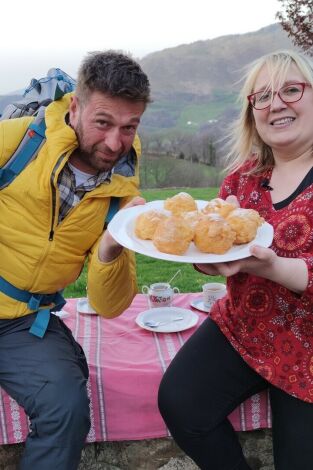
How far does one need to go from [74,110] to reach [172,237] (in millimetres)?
904

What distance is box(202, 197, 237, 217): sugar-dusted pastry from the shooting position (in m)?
2.20

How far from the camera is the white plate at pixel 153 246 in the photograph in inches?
72.6

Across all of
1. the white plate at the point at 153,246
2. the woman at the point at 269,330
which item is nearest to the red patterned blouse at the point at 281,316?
the woman at the point at 269,330

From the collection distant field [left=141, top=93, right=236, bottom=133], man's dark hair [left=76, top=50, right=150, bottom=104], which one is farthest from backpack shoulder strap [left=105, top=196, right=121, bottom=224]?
distant field [left=141, top=93, right=236, bottom=133]

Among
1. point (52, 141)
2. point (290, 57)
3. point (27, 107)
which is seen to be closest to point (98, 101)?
point (52, 141)

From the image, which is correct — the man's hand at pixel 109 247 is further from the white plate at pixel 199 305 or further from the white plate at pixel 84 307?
the white plate at pixel 199 305

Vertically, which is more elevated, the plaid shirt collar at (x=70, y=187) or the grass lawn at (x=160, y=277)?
the plaid shirt collar at (x=70, y=187)

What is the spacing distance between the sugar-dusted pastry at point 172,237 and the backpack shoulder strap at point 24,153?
30.6 inches

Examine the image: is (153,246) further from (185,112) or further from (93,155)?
(185,112)

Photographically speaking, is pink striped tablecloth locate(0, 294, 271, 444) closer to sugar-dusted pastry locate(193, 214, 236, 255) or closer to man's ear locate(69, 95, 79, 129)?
sugar-dusted pastry locate(193, 214, 236, 255)

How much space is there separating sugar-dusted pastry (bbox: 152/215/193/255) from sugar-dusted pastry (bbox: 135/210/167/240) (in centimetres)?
4

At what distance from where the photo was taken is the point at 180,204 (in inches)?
90.8

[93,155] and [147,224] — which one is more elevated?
[93,155]

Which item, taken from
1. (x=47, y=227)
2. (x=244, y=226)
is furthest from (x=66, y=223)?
(x=244, y=226)
